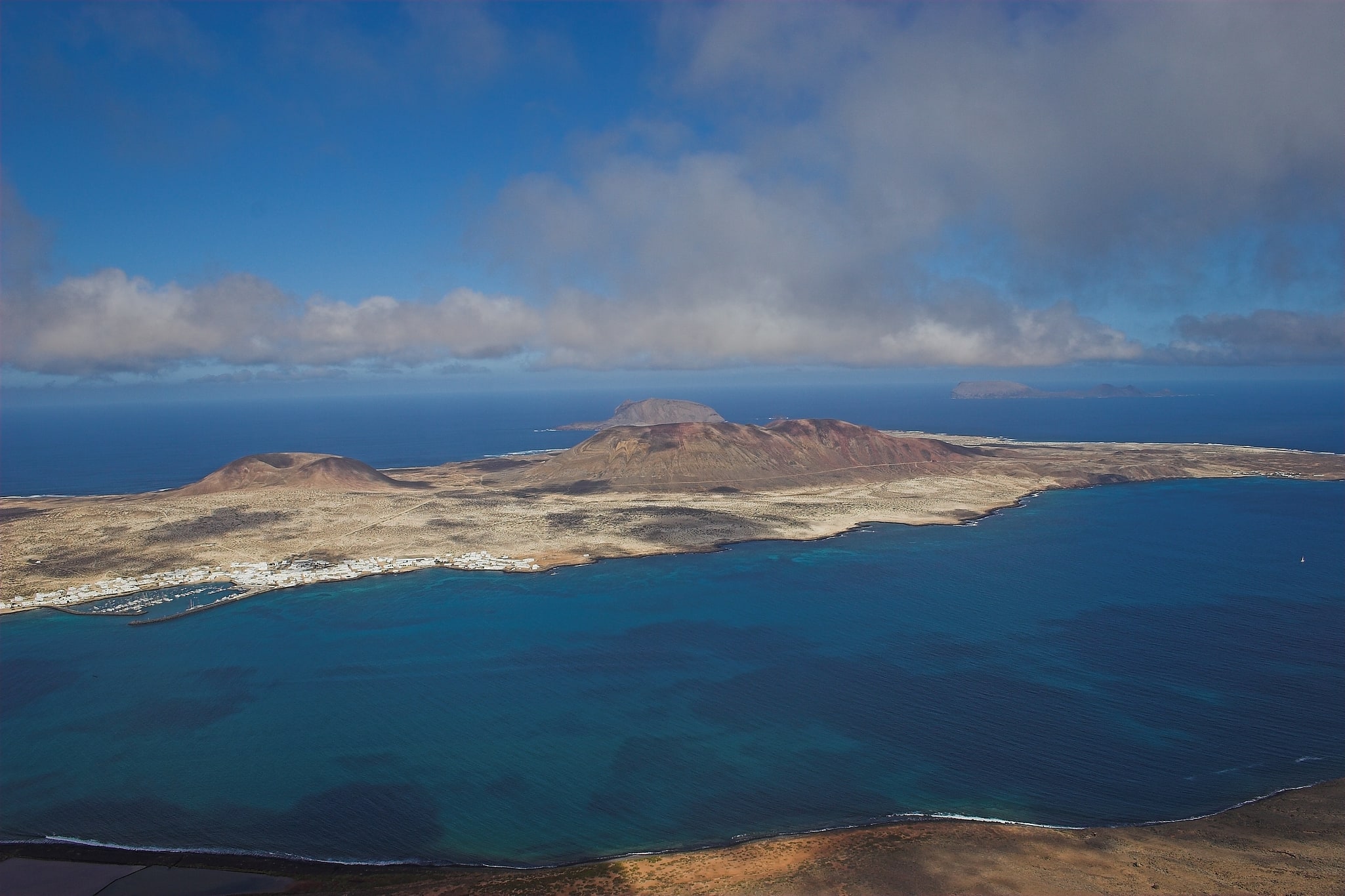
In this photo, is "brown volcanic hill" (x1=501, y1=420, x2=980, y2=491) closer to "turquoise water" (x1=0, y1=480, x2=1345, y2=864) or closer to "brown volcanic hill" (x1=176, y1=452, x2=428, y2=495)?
"brown volcanic hill" (x1=176, y1=452, x2=428, y2=495)

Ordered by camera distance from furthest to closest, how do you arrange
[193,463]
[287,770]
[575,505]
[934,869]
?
1. [193,463]
2. [575,505]
3. [287,770]
4. [934,869]

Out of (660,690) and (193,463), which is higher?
(193,463)

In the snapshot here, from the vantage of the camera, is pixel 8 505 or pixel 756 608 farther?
pixel 8 505

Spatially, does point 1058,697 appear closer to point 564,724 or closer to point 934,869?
point 934,869

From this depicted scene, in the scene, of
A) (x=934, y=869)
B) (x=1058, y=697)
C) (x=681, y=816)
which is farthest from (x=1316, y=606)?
(x=681, y=816)

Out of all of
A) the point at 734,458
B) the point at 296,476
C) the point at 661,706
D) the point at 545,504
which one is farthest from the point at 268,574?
the point at 734,458

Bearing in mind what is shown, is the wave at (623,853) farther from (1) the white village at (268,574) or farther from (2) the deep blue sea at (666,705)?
(1) the white village at (268,574)
